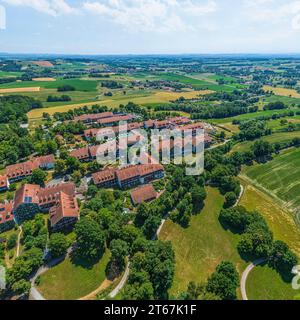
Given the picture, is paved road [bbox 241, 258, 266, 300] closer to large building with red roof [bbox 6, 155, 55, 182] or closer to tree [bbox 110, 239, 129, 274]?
tree [bbox 110, 239, 129, 274]

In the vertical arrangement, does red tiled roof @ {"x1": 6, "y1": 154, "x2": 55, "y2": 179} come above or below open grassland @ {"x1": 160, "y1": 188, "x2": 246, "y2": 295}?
above

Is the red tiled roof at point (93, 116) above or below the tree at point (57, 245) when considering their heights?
above

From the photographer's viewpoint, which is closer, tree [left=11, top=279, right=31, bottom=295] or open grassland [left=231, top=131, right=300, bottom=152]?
tree [left=11, top=279, right=31, bottom=295]

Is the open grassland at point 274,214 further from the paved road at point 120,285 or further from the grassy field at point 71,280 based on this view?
the grassy field at point 71,280

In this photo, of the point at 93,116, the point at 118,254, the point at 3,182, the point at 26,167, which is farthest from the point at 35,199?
the point at 93,116

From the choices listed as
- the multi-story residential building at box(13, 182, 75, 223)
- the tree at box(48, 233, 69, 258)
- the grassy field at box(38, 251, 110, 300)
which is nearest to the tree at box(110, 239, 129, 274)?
the grassy field at box(38, 251, 110, 300)

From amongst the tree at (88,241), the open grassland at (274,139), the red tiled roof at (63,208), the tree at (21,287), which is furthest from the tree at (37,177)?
Result: the open grassland at (274,139)
